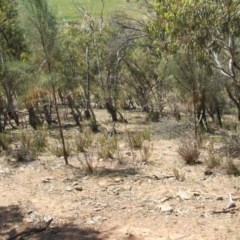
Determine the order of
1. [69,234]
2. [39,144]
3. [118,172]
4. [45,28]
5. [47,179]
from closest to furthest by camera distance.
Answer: [69,234], [47,179], [118,172], [45,28], [39,144]

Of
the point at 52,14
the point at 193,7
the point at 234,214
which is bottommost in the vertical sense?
the point at 234,214

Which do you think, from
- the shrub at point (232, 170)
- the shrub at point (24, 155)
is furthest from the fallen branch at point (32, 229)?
the shrub at point (24, 155)

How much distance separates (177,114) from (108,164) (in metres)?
14.9

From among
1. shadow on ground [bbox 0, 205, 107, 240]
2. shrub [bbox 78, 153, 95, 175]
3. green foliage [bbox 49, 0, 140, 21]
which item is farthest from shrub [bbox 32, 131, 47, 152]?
green foliage [bbox 49, 0, 140, 21]

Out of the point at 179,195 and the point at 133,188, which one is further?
the point at 133,188

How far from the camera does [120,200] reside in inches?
369

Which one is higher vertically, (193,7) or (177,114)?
(193,7)

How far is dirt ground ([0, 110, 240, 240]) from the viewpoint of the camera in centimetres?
798

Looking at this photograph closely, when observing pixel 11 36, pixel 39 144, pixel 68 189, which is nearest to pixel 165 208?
pixel 68 189

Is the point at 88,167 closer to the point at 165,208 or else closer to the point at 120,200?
the point at 120,200

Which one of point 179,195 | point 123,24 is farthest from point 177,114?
point 179,195

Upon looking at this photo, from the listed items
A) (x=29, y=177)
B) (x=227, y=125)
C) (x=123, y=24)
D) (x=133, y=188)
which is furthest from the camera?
(x=227, y=125)

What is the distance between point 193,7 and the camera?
786cm

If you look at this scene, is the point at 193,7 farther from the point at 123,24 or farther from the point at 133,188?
the point at 123,24
